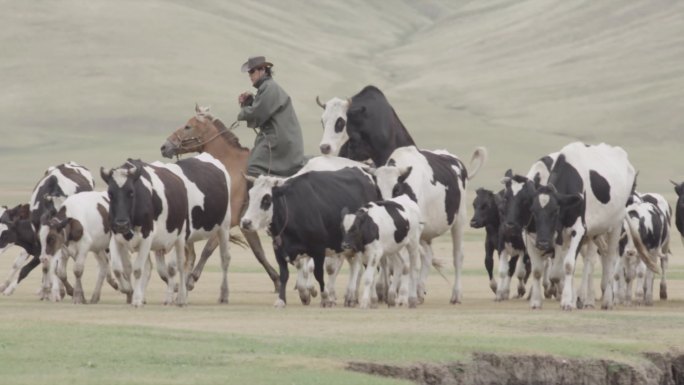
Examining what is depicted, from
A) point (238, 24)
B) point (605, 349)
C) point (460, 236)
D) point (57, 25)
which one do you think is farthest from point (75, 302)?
point (238, 24)

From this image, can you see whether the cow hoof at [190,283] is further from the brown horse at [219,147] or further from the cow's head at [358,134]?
the cow's head at [358,134]

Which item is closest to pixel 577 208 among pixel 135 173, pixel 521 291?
pixel 521 291

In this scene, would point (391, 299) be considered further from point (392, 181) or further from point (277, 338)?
point (277, 338)

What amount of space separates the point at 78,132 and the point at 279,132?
94325 mm

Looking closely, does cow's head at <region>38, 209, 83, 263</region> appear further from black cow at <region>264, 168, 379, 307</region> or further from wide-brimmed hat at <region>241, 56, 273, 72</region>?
wide-brimmed hat at <region>241, 56, 273, 72</region>

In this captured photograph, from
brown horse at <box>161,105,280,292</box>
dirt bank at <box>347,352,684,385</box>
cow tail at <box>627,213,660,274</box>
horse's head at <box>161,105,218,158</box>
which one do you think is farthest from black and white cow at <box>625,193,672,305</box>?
dirt bank at <box>347,352,684,385</box>

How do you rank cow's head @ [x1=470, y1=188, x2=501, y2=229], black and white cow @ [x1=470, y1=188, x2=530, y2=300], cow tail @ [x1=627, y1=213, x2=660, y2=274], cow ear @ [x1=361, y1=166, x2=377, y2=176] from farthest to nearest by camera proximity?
cow's head @ [x1=470, y1=188, x2=501, y2=229] < black and white cow @ [x1=470, y1=188, x2=530, y2=300] < cow tail @ [x1=627, y1=213, x2=660, y2=274] < cow ear @ [x1=361, y1=166, x2=377, y2=176]

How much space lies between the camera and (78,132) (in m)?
117

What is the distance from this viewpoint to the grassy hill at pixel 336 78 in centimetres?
11231

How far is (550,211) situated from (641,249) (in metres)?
3.17

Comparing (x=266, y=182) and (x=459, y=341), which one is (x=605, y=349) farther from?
(x=266, y=182)

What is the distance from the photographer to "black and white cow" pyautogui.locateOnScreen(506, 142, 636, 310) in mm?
21516

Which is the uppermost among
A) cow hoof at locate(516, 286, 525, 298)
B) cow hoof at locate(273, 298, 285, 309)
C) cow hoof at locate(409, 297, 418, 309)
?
cow hoof at locate(516, 286, 525, 298)

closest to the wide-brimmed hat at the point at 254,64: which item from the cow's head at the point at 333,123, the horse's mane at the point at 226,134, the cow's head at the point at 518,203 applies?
the cow's head at the point at 333,123
